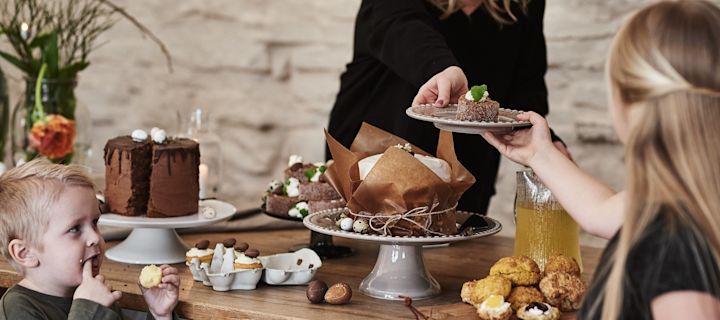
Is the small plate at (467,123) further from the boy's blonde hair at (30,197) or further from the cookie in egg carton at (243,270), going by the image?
the boy's blonde hair at (30,197)

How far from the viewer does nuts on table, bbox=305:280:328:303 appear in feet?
5.74

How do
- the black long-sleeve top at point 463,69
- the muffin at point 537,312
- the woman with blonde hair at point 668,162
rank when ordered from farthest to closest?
the black long-sleeve top at point 463,69, the muffin at point 537,312, the woman with blonde hair at point 668,162

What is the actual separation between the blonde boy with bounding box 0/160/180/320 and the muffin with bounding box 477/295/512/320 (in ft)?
1.68

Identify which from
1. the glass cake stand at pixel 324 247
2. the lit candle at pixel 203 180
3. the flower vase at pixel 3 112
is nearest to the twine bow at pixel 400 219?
the glass cake stand at pixel 324 247

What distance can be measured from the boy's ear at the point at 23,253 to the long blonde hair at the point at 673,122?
97cm

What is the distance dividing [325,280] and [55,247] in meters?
0.48

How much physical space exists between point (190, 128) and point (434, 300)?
3.38ft

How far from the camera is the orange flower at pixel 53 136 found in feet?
8.34

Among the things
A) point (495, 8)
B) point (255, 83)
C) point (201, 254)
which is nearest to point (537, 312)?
point (201, 254)

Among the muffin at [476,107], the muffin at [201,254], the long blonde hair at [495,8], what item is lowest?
the muffin at [201,254]

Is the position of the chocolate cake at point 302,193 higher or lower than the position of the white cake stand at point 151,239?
higher

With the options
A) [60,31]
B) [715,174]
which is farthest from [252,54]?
[715,174]

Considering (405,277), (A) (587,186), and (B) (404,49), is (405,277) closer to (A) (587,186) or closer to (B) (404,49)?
(A) (587,186)

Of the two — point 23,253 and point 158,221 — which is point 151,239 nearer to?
point 158,221
